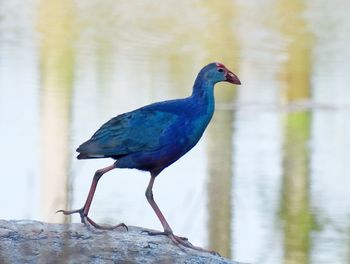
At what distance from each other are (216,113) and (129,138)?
7.71 meters

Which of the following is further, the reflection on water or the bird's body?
the reflection on water

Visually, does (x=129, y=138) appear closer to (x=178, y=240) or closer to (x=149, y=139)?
(x=149, y=139)

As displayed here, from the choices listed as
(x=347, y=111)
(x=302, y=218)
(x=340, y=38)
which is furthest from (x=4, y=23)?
(x=302, y=218)

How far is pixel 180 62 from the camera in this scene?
603 inches

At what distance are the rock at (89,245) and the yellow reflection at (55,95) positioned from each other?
1.30 meters

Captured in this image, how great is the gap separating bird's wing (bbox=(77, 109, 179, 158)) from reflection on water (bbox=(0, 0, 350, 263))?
0.91 meters

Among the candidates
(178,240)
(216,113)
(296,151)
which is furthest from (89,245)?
(216,113)

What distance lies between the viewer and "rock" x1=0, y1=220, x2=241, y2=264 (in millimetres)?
4715

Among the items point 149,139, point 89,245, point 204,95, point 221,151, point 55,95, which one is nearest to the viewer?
point 89,245

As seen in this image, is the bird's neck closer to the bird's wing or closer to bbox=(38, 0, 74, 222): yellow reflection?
the bird's wing

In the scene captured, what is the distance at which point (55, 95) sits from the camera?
1323 centimetres

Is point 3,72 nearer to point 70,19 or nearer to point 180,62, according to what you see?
point 180,62

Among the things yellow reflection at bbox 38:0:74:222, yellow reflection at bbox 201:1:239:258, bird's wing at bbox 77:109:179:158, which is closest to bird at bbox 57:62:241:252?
bird's wing at bbox 77:109:179:158

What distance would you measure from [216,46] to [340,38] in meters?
1.75
